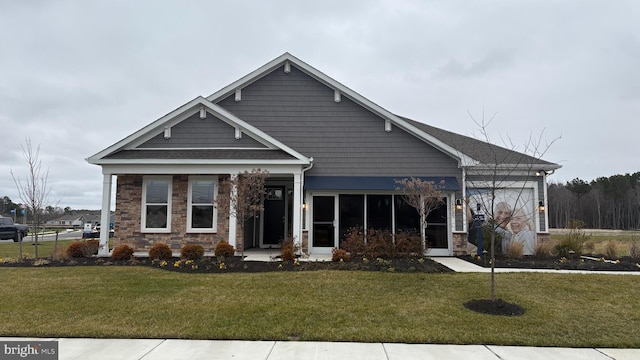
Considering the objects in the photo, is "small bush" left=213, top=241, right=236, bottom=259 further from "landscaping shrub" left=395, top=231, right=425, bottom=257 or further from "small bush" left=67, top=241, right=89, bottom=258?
"landscaping shrub" left=395, top=231, right=425, bottom=257

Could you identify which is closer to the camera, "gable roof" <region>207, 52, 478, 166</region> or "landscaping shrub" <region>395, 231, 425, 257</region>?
"landscaping shrub" <region>395, 231, 425, 257</region>

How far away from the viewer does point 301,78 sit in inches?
590

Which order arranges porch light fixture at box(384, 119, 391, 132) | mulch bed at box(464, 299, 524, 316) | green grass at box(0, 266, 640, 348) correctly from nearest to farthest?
1. green grass at box(0, 266, 640, 348)
2. mulch bed at box(464, 299, 524, 316)
3. porch light fixture at box(384, 119, 391, 132)

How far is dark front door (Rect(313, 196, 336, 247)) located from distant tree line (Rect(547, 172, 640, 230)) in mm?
49480

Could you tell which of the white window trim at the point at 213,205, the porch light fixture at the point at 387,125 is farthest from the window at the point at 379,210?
the white window trim at the point at 213,205

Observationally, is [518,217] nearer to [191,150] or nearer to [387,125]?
[387,125]

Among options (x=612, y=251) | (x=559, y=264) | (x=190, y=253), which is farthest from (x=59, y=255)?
(x=612, y=251)

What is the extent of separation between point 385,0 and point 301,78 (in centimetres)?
411

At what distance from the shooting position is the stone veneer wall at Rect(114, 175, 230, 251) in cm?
1316

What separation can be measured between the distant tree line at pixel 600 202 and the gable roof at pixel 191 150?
51.5m

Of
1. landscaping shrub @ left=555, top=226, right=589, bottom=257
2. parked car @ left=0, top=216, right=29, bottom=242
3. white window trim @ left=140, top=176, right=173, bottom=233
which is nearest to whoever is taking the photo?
landscaping shrub @ left=555, top=226, right=589, bottom=257

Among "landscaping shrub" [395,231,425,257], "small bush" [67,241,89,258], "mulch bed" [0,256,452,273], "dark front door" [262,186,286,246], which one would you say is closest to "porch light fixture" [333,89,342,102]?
"dark front door" [262,186,286,246]

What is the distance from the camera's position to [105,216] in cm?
1260

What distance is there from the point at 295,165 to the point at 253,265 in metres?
3.64
